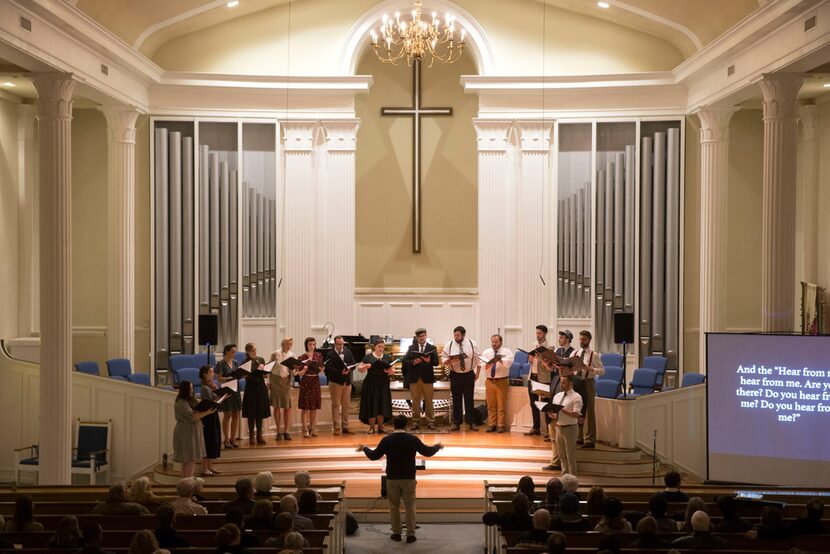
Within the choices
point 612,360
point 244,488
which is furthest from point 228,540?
point 612,360

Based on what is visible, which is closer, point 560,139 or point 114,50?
point 114,50

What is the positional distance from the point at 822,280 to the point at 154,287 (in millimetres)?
11336

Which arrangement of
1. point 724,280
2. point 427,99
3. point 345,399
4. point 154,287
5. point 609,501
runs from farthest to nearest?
point 427,99 → point 154,287 → point 724,280 → point 345,399 → point 609,501

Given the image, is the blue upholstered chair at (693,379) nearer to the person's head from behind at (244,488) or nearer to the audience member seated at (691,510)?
the audience member seated at (691,510)

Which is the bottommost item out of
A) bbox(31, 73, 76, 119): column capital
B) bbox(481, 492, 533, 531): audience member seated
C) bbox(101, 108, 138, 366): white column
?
bbox(481, 492, 533, 531): audience member seated

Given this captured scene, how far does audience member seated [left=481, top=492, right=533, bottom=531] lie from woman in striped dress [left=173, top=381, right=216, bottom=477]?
4867mm

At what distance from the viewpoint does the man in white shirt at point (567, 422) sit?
478 inches

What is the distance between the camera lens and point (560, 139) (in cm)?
1789

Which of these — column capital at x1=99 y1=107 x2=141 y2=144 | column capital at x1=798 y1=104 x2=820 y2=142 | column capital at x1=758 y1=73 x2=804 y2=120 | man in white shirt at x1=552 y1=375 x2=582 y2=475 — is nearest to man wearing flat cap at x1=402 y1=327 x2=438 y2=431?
man in white shirt at x1=552 y1=375 x2=582 y2=475

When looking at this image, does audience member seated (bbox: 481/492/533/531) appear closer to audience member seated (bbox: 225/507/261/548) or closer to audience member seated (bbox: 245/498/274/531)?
audience member seated (bbox: 245/498/274/531)

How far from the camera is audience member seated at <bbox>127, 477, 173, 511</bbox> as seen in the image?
8.95 meters

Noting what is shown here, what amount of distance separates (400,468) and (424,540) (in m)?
0.79

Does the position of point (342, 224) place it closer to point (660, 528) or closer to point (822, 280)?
point (822, 280)

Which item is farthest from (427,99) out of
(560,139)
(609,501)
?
(609,501)
